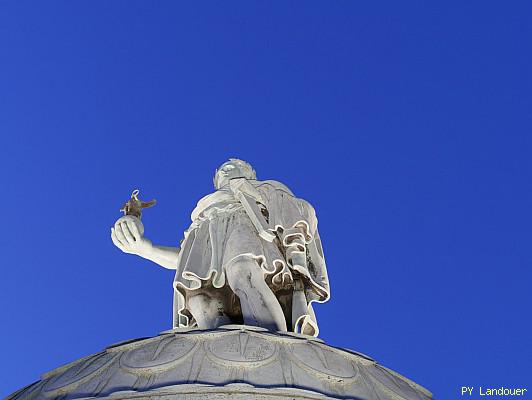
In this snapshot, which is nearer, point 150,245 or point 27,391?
point 27,391

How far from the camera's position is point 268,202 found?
7219mm

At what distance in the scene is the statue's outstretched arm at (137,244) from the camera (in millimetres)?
7762

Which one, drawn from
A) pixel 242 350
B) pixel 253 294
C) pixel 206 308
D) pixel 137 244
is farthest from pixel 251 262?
pixel 242 350

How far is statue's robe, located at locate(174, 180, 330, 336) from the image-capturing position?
6.62 m

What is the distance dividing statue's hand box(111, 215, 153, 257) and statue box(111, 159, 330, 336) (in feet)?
1.79

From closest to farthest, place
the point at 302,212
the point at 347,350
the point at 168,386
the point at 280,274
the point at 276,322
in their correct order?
1. the point at 168,386
2. the point at 347,350
3. the point at 276,322
4. the point at 280,274
5. the point at 302,212

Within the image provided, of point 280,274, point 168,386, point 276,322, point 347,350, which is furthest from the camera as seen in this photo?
point 280,274

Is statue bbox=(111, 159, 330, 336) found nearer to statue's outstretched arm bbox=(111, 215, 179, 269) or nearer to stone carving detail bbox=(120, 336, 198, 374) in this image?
statue's outstretched arm bbox=(111, 215, 179, 269)

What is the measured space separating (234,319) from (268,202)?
1.18m

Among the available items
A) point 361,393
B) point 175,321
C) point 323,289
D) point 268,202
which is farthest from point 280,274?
point 361,393

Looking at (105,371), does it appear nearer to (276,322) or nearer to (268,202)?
(276,322)

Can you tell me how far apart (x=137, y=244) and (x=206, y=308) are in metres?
1.41

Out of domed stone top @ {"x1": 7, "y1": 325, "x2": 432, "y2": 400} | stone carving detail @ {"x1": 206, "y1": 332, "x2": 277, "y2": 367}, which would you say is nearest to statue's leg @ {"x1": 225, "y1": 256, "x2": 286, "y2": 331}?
domed stone top @ {"x1": 7, "y1": 325, "x2": 432, "y2": 400}

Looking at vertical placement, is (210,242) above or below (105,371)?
above
